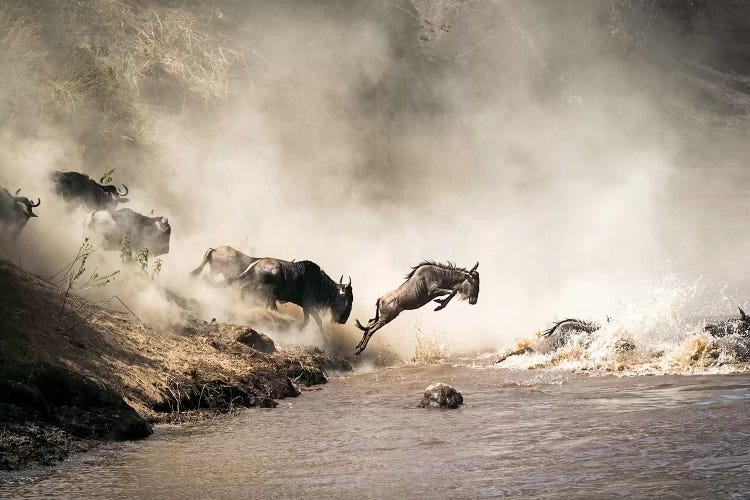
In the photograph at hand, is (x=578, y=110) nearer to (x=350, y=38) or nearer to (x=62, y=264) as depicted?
(x=350, y=38)

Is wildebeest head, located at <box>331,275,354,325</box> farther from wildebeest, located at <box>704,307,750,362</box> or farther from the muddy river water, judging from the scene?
wildebeest, located at <box>704,307,750,362</box>

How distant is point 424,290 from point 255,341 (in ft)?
11.4

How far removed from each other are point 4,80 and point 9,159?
339 centimetres

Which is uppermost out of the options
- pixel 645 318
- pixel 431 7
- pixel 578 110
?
pixel 431 7

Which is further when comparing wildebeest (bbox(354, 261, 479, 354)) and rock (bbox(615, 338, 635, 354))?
wildebeest (bbox(354, 261, 479, 354))

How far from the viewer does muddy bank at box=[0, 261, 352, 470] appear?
681cm

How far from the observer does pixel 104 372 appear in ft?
28.9

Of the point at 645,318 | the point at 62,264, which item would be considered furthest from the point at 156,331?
the point at 645,318

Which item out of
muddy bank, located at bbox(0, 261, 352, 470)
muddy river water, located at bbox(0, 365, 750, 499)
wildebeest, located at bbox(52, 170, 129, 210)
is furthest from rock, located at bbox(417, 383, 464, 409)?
wildebeest, located at bbox(52, 170, 129, 210)

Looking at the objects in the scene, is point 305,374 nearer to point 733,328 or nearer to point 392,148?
point 733,328

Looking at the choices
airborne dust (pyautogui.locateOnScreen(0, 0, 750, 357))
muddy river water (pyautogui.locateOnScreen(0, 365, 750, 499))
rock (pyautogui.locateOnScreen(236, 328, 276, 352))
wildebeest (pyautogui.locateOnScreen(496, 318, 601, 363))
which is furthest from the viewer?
airborne dust (pyautogui.locateOnScreen(0, 0, 750, 357))

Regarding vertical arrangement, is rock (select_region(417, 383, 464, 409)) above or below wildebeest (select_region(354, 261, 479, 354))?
below

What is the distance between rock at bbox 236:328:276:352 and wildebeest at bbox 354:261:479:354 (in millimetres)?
2407

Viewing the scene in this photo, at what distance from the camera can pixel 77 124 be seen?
18672 mm
